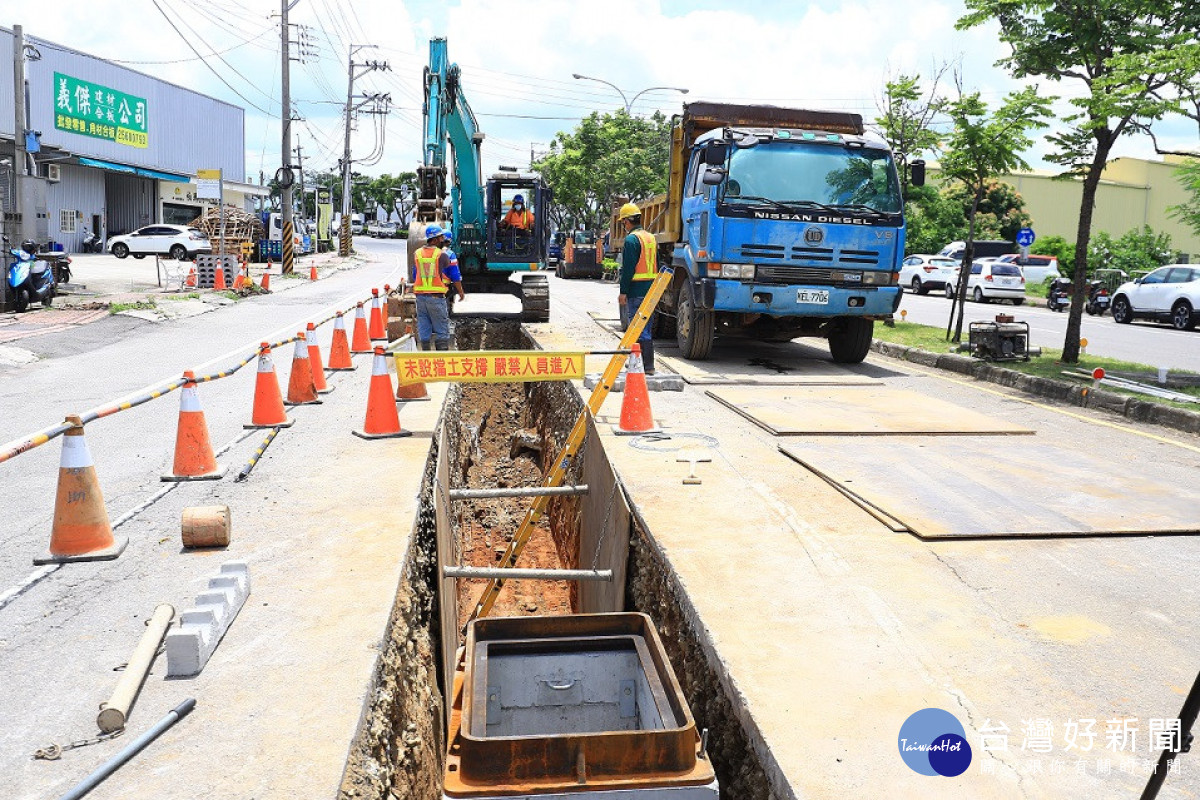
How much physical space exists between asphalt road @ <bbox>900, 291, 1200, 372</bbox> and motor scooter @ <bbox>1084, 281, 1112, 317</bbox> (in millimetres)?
293

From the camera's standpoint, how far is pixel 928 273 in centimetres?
3278

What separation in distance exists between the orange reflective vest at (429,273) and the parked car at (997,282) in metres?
22.9

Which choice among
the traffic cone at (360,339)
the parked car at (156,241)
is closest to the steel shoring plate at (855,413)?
the traffic cone at (360,339)

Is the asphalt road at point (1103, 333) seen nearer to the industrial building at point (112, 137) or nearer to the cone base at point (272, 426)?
the cone base at point (272, 426)

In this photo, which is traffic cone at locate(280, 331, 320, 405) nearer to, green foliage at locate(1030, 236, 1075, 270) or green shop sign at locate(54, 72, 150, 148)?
green shop sign at locate(54, 72, 150, 148)

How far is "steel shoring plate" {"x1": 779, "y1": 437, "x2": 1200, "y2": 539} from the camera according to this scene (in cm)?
554

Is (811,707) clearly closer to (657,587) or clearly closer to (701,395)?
(657,587)

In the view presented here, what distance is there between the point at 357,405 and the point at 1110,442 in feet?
22.7

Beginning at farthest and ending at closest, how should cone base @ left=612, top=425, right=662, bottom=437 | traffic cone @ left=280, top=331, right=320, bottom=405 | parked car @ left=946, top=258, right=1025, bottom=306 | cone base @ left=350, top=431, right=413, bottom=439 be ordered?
parked car @ left=946, top=258, right=1025, bottom=306 → traffic cone @ left=280, top=331, right=320, bottom=405 → cone base @ left=612, top=425, right=662, bottom=437 → cone base @ left=350, top=431, right=413, bottom=439

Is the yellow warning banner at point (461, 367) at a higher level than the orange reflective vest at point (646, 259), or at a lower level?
lower

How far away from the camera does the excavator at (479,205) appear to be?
688 inches

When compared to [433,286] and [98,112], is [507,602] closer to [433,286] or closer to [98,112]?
[433,286]

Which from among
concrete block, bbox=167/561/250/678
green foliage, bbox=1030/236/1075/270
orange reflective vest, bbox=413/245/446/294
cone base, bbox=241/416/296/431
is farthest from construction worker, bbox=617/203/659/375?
green foliage, bbox=1030/236/1075/270
